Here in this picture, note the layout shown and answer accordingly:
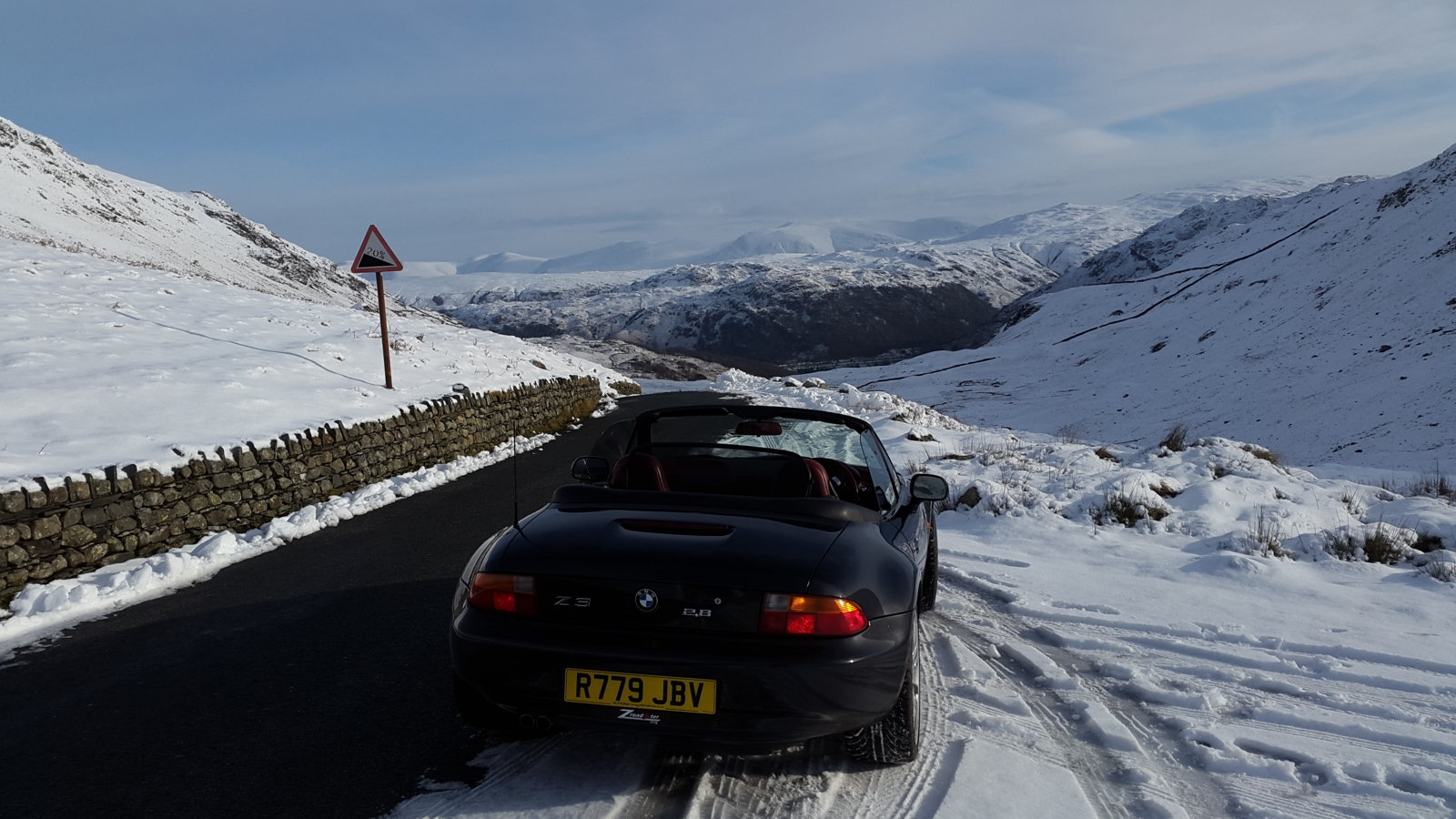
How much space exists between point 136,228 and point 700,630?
217 feet

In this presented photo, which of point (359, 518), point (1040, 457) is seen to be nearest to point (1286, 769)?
point (359, 518)

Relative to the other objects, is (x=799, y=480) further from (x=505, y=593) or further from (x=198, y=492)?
(x=198, y=492)

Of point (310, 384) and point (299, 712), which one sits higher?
point (310, 384)

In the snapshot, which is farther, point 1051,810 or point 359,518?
point 359,518

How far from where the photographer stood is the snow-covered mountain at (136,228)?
38.8 metres

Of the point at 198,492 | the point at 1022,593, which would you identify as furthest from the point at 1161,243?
the point at 198,492

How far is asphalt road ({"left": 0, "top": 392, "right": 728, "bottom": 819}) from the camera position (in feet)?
9.86

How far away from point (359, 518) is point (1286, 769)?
7908 millimetres

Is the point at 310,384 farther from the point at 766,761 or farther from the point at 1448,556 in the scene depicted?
the point at 1448,556

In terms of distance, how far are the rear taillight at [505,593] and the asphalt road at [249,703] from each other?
71 cm

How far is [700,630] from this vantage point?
9.03ft

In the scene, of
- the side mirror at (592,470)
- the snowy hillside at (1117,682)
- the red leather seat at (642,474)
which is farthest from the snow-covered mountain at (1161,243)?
the red leather seat at (642,474)

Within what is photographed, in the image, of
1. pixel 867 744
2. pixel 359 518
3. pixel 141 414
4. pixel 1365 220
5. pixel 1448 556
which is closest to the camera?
pixel 867 744

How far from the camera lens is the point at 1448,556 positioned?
6.02 m
